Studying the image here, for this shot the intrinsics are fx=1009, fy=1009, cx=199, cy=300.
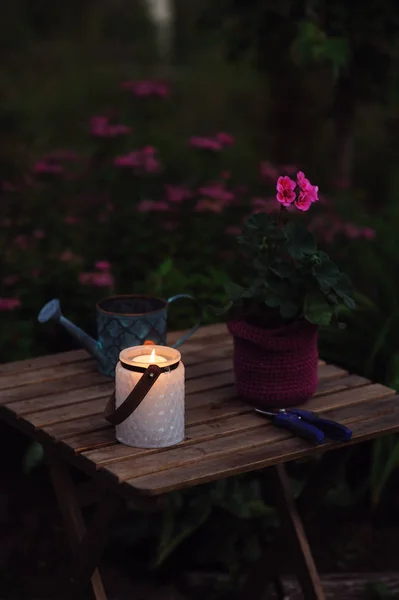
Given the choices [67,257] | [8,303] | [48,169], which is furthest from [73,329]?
[48,169]

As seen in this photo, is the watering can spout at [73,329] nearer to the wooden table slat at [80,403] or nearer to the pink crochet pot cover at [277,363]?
the wooden table slat at [80,403]

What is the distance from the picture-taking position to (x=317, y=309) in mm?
2006

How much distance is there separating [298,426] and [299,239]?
1.27 ft

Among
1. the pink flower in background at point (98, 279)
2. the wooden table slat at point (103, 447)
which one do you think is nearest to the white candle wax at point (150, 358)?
the wooden table slat at point (103, 447)

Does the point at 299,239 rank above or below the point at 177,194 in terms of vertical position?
above

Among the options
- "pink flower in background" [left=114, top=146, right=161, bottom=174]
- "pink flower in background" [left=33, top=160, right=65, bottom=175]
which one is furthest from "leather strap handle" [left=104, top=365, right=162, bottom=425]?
"pink flower in background" [left=33, top=160, right=65, bottom=175]

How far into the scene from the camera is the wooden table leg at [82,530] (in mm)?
1990

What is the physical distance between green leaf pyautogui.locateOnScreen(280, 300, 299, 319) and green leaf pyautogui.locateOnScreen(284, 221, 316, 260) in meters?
0.11

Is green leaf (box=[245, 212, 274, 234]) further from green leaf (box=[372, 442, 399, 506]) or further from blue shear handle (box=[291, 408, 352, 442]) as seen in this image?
green leaf (box=[372, 442, 399, 506])

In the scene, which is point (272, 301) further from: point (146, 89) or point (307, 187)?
point (146, 89)

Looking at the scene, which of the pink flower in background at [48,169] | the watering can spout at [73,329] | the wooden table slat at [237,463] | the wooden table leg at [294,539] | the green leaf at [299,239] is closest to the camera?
the wooden table slat at [237,463]

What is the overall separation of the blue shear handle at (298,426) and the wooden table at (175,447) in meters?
0.01

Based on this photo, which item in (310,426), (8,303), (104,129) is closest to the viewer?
(310,426)

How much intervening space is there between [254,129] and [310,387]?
5103 mm
